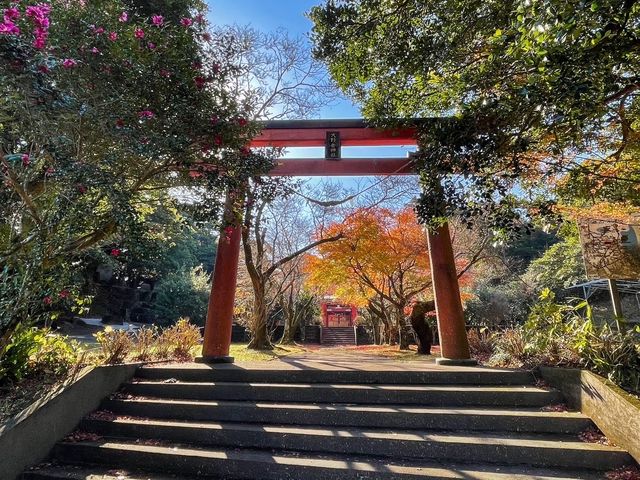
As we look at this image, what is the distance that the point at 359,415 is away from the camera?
125 inches

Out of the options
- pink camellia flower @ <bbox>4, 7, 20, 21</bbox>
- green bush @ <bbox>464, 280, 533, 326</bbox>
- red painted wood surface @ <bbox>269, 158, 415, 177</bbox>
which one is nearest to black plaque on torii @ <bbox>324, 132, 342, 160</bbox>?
red painted wood surface @ <bbox>269, 158, 415, 177</bbox>

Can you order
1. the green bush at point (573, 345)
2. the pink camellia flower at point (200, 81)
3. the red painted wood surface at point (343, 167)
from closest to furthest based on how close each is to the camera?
the green bush at point (573, 345) → the pink camellia flower at point (200, 81) → the red painted wood surface at point (343, 167)

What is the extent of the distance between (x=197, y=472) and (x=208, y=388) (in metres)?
1.09

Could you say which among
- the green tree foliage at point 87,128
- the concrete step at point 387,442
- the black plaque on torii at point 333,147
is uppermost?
the black plaque on torii at point 333,147

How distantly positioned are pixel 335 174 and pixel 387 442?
13.8ft

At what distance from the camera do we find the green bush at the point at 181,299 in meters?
16.9

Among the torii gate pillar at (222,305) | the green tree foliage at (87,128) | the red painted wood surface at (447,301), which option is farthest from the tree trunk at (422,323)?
the green tree foliage at (87,128)

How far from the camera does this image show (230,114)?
368 centimetres

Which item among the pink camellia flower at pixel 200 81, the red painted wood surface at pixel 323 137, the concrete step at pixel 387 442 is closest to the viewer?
the concrete step at pixel 387 442

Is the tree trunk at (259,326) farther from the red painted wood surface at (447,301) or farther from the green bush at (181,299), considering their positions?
the green bush at (181,299)

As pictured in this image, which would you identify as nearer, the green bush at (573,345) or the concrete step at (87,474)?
the concrete step at (87,474)

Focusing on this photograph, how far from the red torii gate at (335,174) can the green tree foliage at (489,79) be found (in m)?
0.97

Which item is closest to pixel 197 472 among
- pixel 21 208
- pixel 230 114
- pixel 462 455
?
pixel 462 455

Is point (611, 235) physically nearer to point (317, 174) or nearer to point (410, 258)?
point (410, 258)
